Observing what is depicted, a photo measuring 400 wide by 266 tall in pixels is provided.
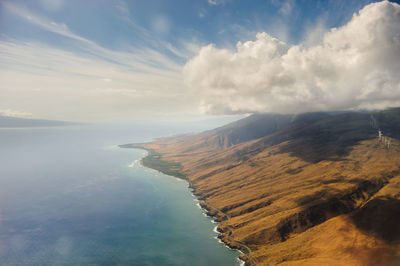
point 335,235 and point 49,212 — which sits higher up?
point 335,235

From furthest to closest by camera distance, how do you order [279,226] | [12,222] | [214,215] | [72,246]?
[214,215] → [12,222] → [279,226] → [72,246]

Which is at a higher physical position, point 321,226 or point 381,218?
point 381,218

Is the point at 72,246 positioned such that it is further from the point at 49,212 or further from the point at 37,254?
the point at 49,212

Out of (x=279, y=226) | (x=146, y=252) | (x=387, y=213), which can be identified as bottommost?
(x=146, y=252)

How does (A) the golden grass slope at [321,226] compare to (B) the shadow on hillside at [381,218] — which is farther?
(B) the shadow on hillside at [381,218]

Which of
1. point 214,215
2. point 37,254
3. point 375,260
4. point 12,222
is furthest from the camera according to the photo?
point 214,215

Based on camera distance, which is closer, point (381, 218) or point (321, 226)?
point (381, 218)

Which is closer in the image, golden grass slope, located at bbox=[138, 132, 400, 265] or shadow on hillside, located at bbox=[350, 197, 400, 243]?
golden grass slope, located at bbox=[138, 132, 400, 265]

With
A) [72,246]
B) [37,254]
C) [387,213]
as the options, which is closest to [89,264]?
[72,246]
